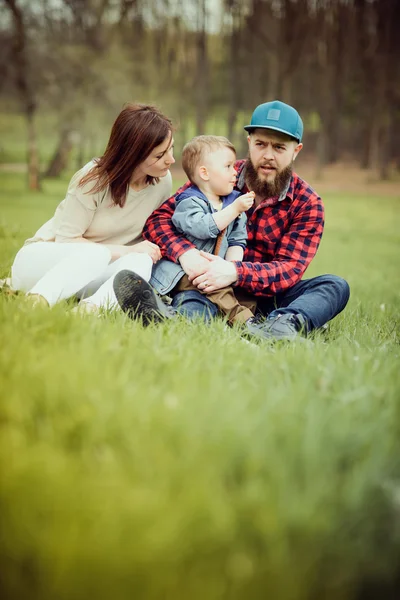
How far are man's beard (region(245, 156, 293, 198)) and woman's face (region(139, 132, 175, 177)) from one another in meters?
0.63

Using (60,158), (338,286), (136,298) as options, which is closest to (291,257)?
(338,286)

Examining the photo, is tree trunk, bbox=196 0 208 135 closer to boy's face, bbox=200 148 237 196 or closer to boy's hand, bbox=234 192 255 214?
boy's face, bbox=200 148 237 196

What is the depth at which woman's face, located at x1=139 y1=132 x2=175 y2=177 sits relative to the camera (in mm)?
3645

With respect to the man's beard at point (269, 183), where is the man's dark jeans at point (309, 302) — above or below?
below

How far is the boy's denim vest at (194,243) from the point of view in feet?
12.5

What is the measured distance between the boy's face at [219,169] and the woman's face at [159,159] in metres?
0.24

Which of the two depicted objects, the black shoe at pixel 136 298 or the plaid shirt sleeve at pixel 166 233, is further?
the plaid shirt sleeve at pixel 166 233

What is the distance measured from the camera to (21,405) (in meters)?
1.71

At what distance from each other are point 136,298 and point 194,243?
834 mm

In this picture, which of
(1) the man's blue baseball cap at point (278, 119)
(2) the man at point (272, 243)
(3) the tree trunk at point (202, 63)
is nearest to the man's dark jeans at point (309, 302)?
(2) the man at point (272, 243)

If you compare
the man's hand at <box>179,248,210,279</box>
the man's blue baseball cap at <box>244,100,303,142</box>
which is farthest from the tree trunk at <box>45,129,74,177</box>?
the man's hand at <box>179,248,210,279</box>

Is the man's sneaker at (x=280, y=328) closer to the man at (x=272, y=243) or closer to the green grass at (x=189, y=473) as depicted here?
the man at (x=272, y=243)

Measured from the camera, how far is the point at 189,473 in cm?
144

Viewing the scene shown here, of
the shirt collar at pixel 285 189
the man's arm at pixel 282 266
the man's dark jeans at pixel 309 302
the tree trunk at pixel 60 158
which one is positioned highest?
the shirt collar at pixel 285 189
